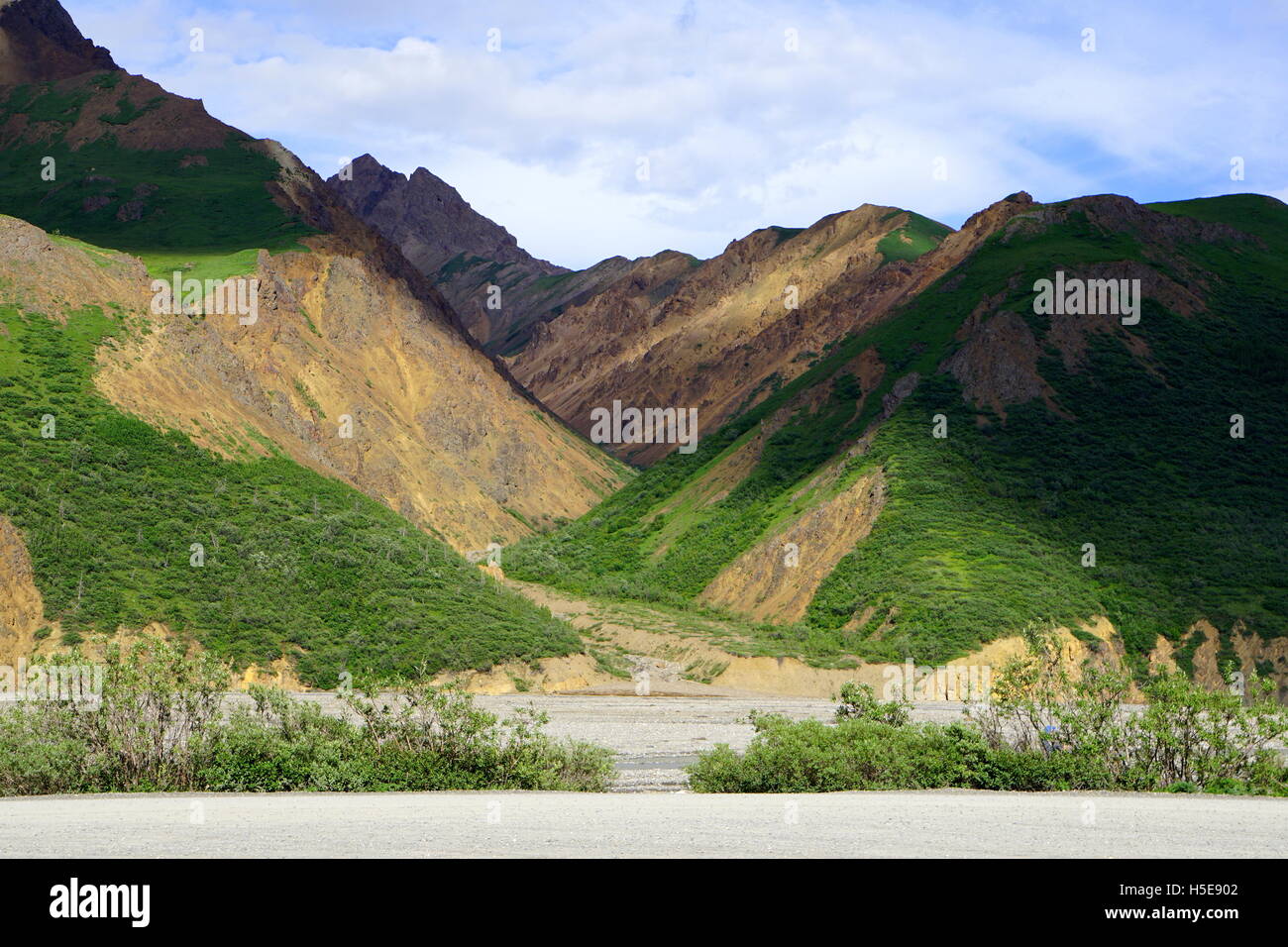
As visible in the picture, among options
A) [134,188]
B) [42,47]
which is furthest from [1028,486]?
[42,47]

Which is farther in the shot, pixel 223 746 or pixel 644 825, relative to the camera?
pixel 223 746

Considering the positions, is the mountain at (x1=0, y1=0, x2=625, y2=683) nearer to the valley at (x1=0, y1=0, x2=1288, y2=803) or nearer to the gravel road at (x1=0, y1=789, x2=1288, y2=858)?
the valley at (x1=0, y1=0, x2=1288, y2=803)

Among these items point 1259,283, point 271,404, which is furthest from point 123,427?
point 1259,283

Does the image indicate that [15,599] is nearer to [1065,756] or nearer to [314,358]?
[314,358]

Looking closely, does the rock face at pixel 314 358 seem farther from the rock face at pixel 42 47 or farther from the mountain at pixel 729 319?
the mountain at pixel 729 319

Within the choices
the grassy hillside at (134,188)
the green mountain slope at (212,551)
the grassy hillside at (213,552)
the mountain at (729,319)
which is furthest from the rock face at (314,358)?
the mountain at (729,319)
